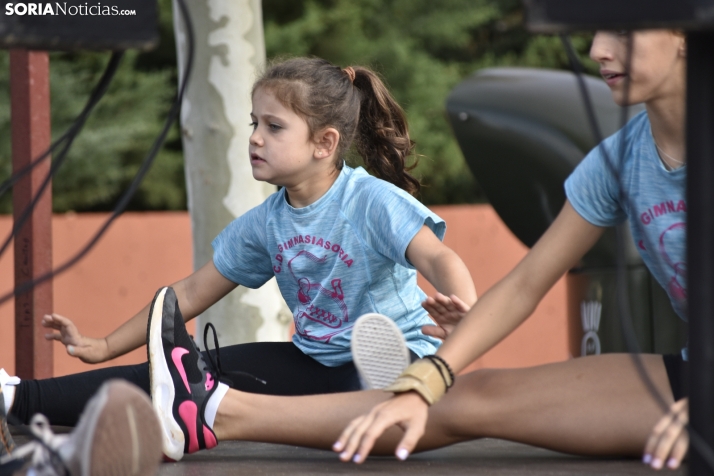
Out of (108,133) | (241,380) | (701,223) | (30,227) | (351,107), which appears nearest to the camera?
(701,223)

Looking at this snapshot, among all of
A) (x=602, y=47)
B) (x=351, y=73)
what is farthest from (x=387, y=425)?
(x=351, y=73)

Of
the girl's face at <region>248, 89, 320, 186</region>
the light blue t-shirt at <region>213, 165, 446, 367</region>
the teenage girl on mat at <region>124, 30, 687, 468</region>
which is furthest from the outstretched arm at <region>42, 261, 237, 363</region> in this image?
the teenage girl on mat at <region>124, 30, 687, 468</region>

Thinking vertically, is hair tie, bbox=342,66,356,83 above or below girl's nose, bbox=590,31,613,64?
above

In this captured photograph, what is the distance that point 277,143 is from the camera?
7.79 ft

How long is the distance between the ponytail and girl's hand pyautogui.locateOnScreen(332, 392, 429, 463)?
1.15m

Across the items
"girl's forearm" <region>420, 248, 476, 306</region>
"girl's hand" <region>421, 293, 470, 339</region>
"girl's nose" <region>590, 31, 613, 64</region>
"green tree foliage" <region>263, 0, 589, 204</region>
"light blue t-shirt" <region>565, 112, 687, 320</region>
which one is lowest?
→ "girl's hand" <region>421, 293, 470, 339</region>

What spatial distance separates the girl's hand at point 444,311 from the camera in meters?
A: 1.84

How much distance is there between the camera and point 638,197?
183 centimetres

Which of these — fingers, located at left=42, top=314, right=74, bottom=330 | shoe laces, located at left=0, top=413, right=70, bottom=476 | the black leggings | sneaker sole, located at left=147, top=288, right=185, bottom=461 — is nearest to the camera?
shoe laces, located at left=0, top=413, right=70, bottom=476

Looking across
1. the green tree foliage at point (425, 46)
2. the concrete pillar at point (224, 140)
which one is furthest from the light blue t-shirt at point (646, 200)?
the green tree foliage at point (425, 46)

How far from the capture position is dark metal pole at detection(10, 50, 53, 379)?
3066 mm

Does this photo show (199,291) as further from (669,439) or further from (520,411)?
(669,439)

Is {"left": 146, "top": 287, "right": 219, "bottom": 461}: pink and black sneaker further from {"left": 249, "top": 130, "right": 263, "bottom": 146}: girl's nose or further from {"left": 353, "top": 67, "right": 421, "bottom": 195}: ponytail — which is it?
{"left": 353, "top": 67, "right": 421, "bottom": 195}: ponytail

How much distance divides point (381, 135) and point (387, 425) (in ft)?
4.25
